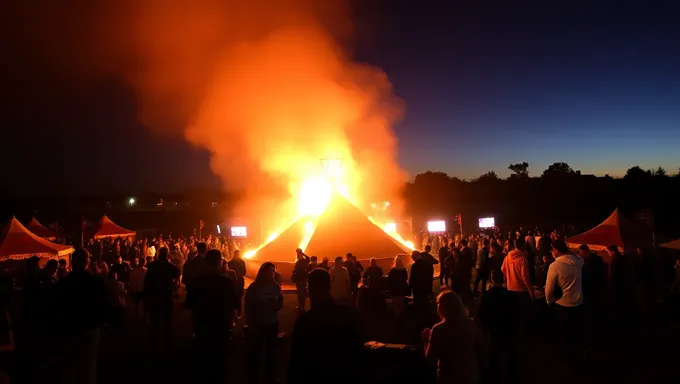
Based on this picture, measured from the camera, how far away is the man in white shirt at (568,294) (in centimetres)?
623

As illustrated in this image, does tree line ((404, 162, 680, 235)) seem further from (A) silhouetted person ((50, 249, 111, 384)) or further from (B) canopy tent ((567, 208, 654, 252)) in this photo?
(A) silhouetted person ((50, 249, 111, 384))

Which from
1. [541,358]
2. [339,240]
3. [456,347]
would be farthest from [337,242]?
[456,347]

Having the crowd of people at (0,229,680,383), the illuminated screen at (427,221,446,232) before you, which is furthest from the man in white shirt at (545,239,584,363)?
the illuminated screen at (427,221,446,232)

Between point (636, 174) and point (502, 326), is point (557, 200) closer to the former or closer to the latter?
point (636, 174)

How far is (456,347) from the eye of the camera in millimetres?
3793

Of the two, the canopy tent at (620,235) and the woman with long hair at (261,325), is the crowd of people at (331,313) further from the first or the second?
the canopy tent at (620,235)

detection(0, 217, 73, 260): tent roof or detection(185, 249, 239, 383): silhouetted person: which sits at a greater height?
detection(0, 217, 73, 260): tent roof

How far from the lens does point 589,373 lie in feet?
20.0

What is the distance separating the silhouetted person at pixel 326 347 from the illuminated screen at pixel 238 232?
29115 mm

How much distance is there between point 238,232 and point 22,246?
54.2 ft

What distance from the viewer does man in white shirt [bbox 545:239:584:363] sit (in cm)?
623

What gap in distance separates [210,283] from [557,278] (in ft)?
14.8

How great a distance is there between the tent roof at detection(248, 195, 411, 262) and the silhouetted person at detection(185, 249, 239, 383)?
11256 mm

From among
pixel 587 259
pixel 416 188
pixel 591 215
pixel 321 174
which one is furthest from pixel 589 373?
pixel 416 188
